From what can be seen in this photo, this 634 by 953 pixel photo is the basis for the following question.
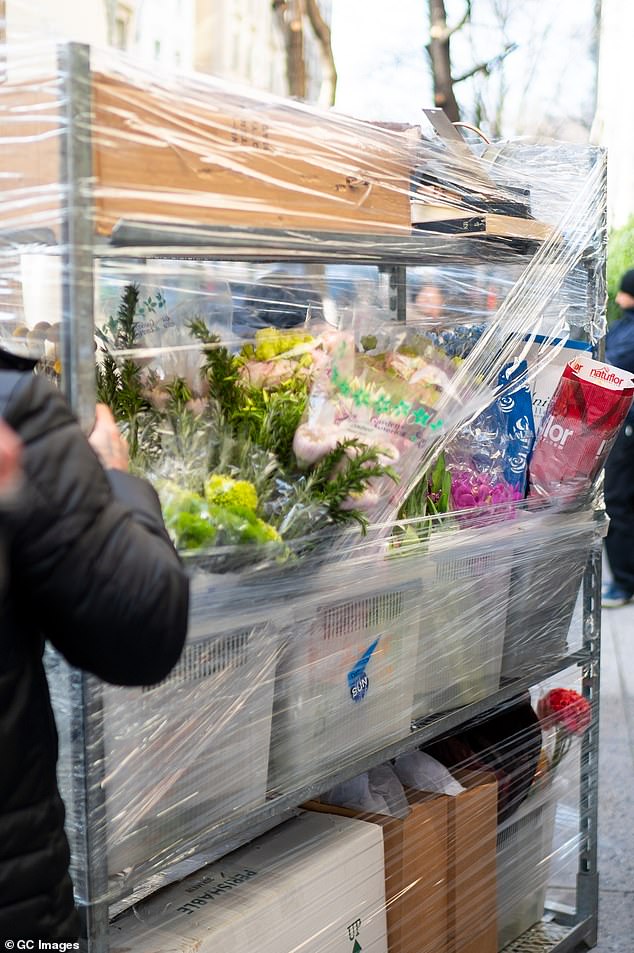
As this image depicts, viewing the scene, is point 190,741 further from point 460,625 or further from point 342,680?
point 460,625

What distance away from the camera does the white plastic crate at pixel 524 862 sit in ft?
6.82

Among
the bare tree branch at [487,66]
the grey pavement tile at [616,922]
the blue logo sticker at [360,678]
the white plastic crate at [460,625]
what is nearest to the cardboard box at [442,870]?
the white plastic crate at [460,625]

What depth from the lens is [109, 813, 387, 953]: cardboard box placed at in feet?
4.77

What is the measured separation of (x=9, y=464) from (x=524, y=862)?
1.64 meters

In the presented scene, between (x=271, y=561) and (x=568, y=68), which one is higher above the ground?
(x=568, y=68)

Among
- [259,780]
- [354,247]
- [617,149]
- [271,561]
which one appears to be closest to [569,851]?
[259,780]

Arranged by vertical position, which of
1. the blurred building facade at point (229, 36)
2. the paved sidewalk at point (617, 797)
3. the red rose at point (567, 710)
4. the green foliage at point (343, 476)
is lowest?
the paved sidewalk at point (617, 797)

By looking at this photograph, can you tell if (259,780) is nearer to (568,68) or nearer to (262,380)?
(262,380)

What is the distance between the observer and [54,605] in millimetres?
928

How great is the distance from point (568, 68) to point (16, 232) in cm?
493

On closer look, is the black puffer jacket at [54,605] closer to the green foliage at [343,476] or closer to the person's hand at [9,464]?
the person's hand at [9,464]

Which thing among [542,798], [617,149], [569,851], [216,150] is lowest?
[569,851]

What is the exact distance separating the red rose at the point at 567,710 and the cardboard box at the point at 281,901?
0.63 metres

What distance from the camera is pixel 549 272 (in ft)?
6.43
